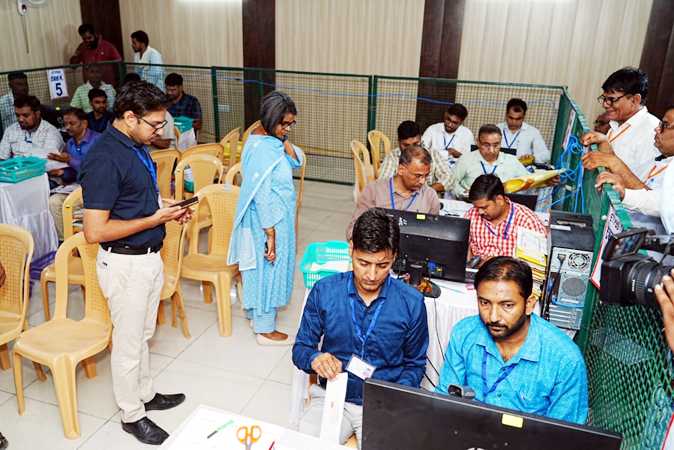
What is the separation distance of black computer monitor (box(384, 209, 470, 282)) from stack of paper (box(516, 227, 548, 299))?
31 centimetres

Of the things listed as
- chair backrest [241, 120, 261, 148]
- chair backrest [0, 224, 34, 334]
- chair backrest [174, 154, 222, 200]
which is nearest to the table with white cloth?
chair backrest [174, 154, 222, 200]

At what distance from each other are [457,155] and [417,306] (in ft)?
13.3

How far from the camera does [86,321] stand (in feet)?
10.2

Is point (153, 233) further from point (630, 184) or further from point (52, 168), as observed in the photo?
point (52, 168)

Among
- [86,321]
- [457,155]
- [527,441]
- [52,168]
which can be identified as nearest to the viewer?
[527,441]

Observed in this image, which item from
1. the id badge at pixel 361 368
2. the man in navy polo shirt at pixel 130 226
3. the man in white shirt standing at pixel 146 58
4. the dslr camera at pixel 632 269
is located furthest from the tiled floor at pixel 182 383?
the man in white shirt standing at pixel 146 58

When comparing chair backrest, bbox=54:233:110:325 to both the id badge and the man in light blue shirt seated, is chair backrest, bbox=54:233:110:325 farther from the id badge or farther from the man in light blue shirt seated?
the man in light blue shirt seated

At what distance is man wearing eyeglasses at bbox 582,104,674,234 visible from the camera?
90.7 inches

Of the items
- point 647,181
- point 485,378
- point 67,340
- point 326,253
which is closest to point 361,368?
point 485,378

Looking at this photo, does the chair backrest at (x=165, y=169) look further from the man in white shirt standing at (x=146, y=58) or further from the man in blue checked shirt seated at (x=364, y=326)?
the man in blue checked shirt seated at (x=364, y=326)

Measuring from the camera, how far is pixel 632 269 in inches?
57.4

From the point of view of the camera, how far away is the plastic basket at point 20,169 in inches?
170

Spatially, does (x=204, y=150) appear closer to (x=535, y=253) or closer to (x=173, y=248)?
(x=173, y=248)

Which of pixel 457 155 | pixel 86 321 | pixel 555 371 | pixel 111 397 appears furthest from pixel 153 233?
pixel 457 155
